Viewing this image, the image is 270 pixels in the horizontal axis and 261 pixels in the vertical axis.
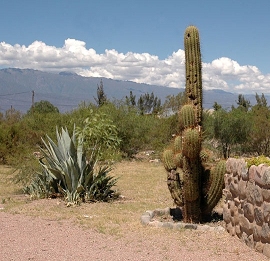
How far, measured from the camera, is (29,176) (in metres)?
11.3

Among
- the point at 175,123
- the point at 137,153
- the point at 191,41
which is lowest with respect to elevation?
the point at 137,153

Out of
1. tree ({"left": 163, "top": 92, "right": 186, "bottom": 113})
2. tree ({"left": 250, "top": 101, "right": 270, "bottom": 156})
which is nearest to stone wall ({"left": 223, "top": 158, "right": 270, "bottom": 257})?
tree ({"left": 250, "top": 101, "right": 270, "bottom": 156})

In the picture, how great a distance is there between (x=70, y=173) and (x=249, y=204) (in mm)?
5126

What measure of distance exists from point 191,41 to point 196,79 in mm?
780

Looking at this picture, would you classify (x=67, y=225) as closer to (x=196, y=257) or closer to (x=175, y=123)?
(x=196, y=257)

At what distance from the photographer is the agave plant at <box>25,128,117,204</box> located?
9977mm

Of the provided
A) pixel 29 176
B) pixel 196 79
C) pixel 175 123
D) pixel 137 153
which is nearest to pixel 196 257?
pixel 196 79

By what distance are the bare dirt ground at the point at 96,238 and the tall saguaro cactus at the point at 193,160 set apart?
108cm

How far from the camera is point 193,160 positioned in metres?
7.86

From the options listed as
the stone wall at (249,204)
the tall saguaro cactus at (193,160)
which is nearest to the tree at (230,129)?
the tall saguaro cactus at (193,160)

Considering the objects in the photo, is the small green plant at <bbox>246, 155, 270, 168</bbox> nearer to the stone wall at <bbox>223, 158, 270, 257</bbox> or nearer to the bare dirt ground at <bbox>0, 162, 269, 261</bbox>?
the stone wall at <bbox>223, 158, 270, 257</bbox>

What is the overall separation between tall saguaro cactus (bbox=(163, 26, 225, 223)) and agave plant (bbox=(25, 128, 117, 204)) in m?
2.65

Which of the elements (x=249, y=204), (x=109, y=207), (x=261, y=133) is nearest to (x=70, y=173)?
(x=109, y=207)

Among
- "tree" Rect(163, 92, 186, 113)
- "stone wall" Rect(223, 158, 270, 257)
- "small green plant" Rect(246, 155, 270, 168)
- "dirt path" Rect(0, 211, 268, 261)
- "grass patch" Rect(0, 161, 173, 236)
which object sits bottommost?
"grass patch" Rect(0, 161, 173, 236)
